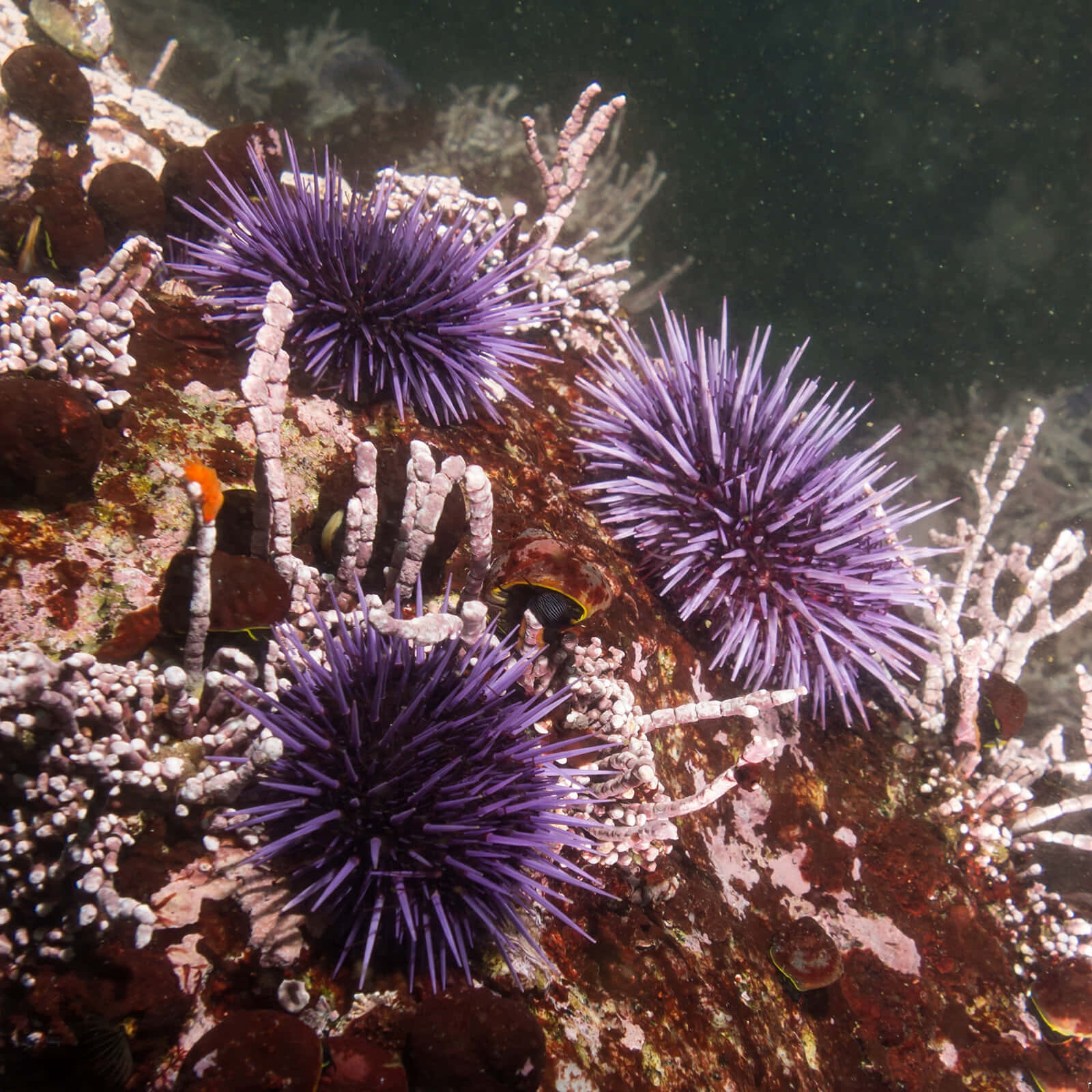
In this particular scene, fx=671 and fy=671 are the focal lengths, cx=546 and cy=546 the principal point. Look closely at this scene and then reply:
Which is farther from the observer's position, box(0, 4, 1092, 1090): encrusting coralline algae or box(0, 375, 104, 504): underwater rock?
box(0, 375, 104, 504): underwater rock

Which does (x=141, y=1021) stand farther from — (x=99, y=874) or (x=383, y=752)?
(x=383, y=752)

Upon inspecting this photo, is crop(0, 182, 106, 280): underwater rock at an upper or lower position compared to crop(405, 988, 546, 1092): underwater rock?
upper

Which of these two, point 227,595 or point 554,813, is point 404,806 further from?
point 227,595

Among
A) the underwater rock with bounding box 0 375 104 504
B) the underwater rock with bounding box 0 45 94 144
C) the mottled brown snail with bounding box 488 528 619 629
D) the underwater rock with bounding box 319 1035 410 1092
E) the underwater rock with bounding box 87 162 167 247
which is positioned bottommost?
A: the underwater rock with bounding box 319 1035 410 1092

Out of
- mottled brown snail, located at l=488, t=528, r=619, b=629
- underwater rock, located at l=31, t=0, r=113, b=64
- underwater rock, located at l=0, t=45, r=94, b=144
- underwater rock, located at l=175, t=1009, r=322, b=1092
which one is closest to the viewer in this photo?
underwater rock, located at l=175, t=1009, r=322, b=1092

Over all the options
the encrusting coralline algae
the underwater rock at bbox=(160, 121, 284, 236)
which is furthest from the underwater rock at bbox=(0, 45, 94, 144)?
the encrusting coralline algae

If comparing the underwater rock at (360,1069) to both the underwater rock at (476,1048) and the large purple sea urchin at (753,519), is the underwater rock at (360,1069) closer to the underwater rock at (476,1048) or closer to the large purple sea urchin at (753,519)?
the underwater rock at (476,1048)

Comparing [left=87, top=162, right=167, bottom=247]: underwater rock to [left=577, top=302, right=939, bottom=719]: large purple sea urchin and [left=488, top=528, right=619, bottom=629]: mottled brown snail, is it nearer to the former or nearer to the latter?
[left=577, top=302, right=939, bottom=719]: large purple sea urchin

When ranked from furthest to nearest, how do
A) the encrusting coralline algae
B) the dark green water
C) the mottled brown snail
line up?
the dark green water → the mottled brown snail → the encrusting coralline algae
